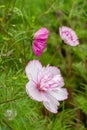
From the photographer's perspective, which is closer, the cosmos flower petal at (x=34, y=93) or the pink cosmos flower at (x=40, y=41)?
the cosmos flower petal at (x=34, y=93)

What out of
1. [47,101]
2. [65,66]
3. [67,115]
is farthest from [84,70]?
[47,101]

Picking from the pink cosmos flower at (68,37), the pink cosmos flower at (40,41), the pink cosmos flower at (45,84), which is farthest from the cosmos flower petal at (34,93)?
the pink cosmos flower at (68,37)

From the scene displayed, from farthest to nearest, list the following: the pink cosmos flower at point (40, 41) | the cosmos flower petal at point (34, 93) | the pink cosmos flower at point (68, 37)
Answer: the pink cosmos flower at point (68, 37) < the pink cosmos flower at point (40, 41) < the cosmos flower petal at point (34, 93)

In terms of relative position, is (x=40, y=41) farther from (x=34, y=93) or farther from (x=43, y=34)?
(x=34, y=93)

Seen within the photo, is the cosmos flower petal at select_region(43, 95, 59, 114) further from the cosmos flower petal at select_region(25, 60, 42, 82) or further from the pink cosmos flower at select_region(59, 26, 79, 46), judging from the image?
the pink cosmos flower at select_region(59, 26, 79, 46)

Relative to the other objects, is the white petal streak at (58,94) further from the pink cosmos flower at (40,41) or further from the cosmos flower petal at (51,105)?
the pink cosmos flower at (40,41)

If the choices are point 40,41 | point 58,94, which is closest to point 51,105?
point 58,94
